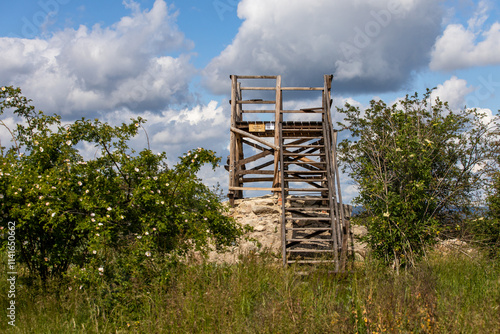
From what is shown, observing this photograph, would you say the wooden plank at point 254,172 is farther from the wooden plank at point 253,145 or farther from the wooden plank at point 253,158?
the wooden plank at point 253,145

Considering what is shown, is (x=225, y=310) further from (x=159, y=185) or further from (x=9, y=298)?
(x=9, y=298)

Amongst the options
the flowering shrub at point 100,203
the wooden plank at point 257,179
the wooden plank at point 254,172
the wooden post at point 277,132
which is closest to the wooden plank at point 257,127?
the wooden post at point 277,132

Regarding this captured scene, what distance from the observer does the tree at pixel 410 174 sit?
8477 millimetres

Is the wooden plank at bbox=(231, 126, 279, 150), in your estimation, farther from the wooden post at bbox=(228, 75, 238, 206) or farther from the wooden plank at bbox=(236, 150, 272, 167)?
the wooden plank at bbox=(236, 150, 272, 167)

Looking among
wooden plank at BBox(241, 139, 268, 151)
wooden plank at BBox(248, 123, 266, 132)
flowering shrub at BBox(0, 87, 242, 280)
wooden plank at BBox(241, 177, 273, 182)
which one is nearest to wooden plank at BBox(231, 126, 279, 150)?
wooden plank at BBox(248, 123, 266, 132)

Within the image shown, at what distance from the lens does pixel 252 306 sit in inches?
202

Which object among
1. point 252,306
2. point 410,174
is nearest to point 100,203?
point 252,306

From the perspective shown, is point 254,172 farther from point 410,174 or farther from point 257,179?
point 410,174

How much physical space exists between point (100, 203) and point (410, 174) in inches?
241

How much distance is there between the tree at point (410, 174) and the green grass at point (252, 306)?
1.59 meters

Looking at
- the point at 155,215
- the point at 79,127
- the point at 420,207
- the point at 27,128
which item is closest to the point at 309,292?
the point at 155,215

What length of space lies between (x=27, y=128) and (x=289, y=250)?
6262mm

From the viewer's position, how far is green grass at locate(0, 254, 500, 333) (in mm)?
4230

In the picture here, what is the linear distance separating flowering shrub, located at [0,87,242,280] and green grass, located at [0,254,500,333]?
1.69 feet
